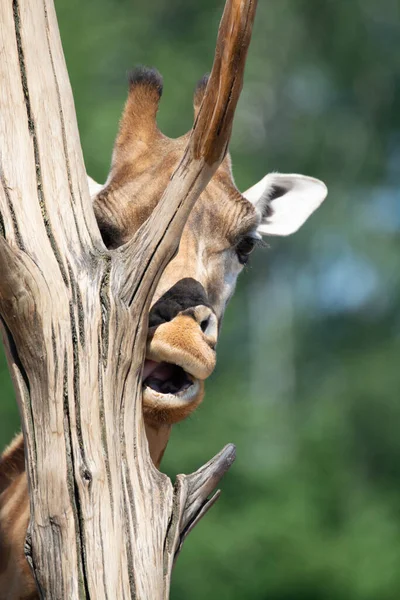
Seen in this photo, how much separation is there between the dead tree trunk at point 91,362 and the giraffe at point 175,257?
166mm

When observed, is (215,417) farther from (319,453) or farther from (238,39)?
(238,39)

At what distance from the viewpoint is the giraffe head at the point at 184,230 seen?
10.8 ft

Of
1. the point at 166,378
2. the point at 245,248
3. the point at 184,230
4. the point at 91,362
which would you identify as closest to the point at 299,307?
the point at 245,248

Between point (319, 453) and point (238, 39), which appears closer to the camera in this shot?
point (238, 39)

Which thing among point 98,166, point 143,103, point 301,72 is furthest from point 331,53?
point 143,103

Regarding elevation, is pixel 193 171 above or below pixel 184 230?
below

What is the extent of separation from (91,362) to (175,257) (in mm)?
777

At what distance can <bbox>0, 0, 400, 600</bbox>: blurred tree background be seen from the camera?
13.8m

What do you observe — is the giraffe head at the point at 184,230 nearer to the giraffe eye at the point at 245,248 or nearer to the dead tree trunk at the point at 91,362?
the giraffe eye at the point at 245,248

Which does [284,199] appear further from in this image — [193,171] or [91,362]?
[91,362]

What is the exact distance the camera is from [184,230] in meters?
3.95

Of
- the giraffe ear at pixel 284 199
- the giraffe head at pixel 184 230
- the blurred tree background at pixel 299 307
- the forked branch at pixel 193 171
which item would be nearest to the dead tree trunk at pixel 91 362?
Answer: the forked branch at pixel 193 171

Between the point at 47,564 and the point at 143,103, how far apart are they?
86.7 inches

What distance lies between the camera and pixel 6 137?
3.31 metres
